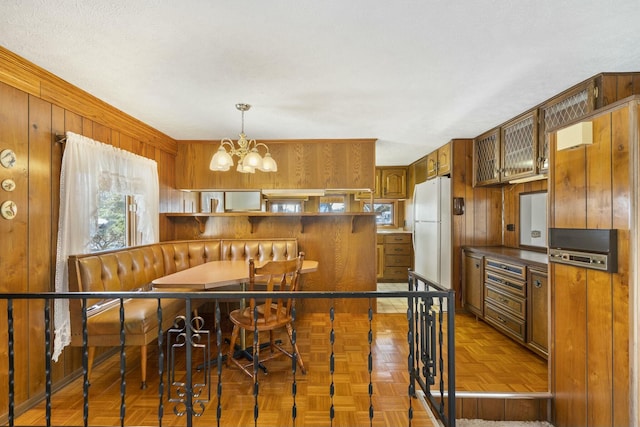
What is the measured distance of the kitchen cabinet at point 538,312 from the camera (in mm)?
2510

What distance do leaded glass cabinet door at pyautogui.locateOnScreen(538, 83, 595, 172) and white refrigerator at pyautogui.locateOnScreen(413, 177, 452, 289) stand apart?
124cm

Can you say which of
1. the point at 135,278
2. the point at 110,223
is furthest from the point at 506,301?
the point at 110,223

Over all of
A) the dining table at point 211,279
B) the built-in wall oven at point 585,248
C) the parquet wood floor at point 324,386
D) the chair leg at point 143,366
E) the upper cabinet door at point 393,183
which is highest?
the upper cabinet door at point 393,183

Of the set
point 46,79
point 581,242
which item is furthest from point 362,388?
point 46,79

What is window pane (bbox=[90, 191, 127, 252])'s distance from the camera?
2676mm

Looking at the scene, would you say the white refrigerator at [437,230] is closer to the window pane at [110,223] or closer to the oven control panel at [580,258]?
the oven control panel at [580,258]

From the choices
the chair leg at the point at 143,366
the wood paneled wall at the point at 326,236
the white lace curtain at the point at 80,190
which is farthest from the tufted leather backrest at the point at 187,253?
the chair leg at the point at 143,366

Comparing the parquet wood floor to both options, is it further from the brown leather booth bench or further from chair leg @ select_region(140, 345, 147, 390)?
the brown leather booth bench

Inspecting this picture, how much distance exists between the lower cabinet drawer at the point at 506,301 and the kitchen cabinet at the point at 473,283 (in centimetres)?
12

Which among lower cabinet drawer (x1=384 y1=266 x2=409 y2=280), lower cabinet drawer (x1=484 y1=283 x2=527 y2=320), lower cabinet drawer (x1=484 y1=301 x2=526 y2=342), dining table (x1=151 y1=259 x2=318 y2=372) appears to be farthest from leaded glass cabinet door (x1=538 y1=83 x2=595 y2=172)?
lower cabinet drawer (x1=384 y1=266 x2=409 y2=280)

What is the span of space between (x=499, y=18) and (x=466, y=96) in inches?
41.5

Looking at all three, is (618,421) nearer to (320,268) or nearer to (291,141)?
(320,268)

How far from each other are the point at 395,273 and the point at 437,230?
1966 mm

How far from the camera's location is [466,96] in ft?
8.30
